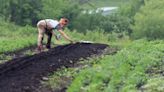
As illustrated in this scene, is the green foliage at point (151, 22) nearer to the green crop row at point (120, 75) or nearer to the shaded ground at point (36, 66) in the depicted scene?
the shaded ground at point (36, 66)

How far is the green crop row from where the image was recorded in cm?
1194

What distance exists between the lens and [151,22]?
67.0 meters

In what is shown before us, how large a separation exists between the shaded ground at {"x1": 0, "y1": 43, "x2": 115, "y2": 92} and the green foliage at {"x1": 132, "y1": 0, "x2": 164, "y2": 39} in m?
43.6

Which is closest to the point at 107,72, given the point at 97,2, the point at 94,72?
the point at 94,72

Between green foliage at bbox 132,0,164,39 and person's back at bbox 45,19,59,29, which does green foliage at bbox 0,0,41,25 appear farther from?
person's back at bbox 45,19,59,29

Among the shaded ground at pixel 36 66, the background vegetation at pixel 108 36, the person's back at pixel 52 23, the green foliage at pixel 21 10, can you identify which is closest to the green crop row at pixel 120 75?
the background vegetation at pixel 108 36

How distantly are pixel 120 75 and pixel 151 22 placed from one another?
54.4 meters

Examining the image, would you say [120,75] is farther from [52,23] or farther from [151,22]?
[151,22]

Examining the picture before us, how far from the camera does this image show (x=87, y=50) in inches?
838

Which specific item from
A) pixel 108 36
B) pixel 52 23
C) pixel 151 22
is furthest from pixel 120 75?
pixel 151 22

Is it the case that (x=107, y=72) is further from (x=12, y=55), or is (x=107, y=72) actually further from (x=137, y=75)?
(x=12, y=55)

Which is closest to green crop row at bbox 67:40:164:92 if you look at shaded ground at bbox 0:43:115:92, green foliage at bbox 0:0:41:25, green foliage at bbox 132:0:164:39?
shaded ground at bbox 0:43:115:92

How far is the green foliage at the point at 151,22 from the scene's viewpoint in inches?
2578

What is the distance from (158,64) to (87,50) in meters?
6.94
